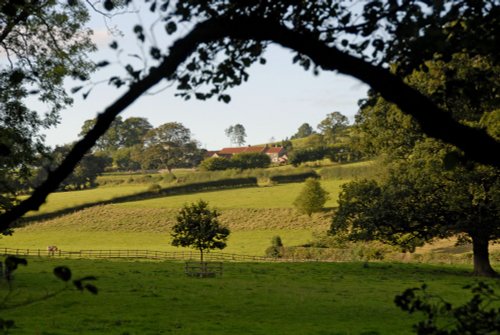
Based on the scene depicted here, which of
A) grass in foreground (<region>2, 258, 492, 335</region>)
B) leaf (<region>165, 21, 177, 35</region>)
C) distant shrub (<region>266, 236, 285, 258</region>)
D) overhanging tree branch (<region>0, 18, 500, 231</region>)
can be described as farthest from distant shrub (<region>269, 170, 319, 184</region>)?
overhanging tree branch (<region>0, 18, 500, 231</region>)

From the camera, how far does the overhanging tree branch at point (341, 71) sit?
3.57 m

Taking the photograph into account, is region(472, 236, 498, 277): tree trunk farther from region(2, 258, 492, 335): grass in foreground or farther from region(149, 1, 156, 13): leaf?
Result: region(149, 1, 156, 13): leaf

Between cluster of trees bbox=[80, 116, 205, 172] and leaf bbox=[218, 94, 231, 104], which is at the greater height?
cluster of trees bbox=[80, 116, 205, 172]

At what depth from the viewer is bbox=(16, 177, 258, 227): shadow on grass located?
93375mm

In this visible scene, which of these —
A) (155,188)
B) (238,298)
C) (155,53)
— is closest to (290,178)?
(155,188)

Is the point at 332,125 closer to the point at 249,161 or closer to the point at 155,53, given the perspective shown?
the point at 249,161

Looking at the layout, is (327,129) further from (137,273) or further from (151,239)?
(137,273)

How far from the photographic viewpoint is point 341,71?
400 cm

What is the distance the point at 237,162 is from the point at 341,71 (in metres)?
120

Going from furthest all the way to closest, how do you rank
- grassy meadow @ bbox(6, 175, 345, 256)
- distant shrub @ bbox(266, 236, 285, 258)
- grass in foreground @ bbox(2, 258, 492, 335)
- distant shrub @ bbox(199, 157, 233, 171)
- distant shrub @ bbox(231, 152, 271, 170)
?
distant shrub @ bbox(231, 152, 271, 170)
distant shrub @ bbox(199, 157, 233, 171)
grassy meadow @ bbox(6, 175, 345, 256)
distant shrub @ bbox(266, 236, 285, 258)
grass in foreground @ bbox(2, 258, 492, 335)

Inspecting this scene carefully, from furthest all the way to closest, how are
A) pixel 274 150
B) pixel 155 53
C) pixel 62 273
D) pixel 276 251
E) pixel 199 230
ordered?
pixel 274 150 → pixel 276 251 → pixel 199 230 → pixel 155 53 → pixel 62 273

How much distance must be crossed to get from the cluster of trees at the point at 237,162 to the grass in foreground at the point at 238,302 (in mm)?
79058

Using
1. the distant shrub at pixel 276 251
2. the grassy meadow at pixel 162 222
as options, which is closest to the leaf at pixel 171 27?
the distant shrub at pixel 276 251

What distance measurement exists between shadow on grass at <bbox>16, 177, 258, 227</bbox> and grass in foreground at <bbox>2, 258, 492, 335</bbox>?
181 feet
